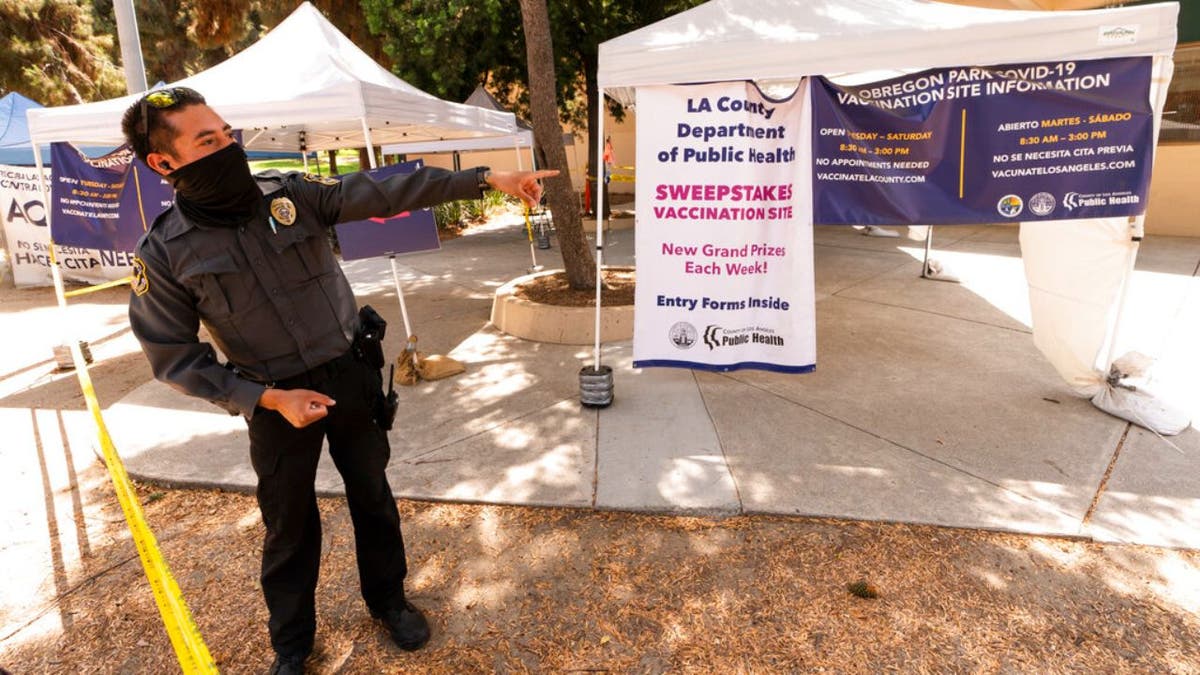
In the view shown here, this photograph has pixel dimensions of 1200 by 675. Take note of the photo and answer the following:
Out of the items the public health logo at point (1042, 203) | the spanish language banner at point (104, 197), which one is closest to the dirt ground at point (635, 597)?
the public health logo at point (1042, 203)

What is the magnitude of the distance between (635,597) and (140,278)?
222 centimetres

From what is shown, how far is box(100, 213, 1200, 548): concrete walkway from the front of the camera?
3412 mm

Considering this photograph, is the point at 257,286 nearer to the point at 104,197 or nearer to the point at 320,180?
the point at 320,180

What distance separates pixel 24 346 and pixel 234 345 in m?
7.23

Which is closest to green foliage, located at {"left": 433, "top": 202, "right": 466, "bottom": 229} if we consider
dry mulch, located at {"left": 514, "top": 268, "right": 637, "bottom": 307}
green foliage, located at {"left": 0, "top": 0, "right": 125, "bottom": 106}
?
dry mulch, located at {"left": 514, "top": 268, "right": 637, "bottom": 307}

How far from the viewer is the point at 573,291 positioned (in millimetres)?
6777

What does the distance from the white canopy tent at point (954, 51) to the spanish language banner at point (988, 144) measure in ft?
0.49

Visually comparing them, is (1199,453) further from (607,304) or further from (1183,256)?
(1183,256)

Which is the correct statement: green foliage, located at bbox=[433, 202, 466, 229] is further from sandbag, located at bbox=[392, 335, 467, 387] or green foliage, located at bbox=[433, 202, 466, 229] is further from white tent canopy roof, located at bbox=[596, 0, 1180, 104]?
white tent canopy roof, located at bbox=[596, 0, 1180, 104]

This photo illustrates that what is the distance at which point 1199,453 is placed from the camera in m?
3.77

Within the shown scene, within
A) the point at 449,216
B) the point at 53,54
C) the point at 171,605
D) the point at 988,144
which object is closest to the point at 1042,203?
the point at 988,144

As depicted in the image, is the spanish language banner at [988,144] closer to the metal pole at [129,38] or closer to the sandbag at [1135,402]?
the sandbag at [1135,402]

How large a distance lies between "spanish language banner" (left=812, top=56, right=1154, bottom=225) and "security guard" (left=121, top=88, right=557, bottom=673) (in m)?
2.57

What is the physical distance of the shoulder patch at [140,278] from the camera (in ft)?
6.45
